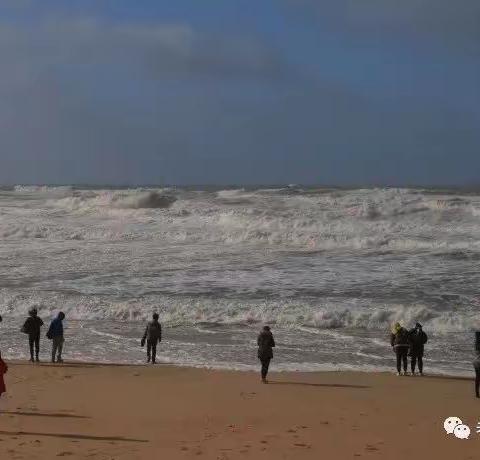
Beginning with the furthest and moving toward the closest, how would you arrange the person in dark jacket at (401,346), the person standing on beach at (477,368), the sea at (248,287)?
the sea at (248,287)
the person in dark jacket at (401,346)
the person standing on beach at (477,368)

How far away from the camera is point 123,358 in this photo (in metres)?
14.2

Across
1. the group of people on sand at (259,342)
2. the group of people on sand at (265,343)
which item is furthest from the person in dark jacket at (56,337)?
the group of people on sand at (259,342)

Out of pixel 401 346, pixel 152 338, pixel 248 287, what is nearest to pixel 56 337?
pixel 152 338

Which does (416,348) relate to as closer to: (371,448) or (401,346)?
(401,346)

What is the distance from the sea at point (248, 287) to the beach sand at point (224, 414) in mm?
1370

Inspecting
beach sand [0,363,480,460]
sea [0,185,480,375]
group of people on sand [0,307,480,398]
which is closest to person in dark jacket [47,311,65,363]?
group of people on sand [0,307,480,398]

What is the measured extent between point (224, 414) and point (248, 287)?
1040 centimetres

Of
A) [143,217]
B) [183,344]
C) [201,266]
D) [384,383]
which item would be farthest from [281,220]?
[384,383]

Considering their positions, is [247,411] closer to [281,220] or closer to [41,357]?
[41,357]

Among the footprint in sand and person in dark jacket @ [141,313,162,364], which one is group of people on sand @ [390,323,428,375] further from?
the footprint in sand

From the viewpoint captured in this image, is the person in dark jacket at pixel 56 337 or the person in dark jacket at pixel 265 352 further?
the person in dark jacket at pixel 56 337

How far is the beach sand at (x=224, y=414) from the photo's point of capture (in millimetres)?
8219

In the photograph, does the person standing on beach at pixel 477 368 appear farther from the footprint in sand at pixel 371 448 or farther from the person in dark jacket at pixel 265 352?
the footprint in sand at pixel 371 448

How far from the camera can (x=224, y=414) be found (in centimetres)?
1011
